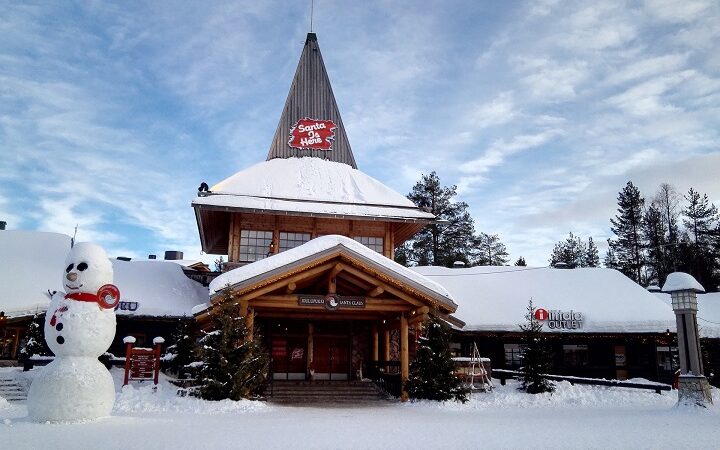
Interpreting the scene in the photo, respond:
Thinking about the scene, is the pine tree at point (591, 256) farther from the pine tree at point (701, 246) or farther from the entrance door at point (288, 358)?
the entrance door at point (288, 358)

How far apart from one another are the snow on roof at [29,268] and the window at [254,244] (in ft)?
25.0

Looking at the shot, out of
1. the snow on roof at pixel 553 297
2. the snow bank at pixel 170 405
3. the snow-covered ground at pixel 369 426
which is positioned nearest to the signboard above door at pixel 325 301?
the snow-covered ground at pixel 369 426

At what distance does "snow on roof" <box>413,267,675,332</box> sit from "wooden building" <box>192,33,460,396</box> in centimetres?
401

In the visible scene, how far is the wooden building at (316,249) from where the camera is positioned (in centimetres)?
1567

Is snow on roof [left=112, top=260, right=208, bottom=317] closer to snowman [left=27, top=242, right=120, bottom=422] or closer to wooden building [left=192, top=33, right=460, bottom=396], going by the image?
wooden building [left=192, top=33, right=460, bottom=396]

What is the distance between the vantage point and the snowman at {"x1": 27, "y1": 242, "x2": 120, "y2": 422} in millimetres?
10203

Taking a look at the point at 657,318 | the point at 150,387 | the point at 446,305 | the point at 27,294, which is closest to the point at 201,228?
the point at 27,294

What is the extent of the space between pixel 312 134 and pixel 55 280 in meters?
12.6

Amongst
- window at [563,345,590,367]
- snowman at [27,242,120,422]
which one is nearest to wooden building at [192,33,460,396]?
snowman at [27,242,120,422]

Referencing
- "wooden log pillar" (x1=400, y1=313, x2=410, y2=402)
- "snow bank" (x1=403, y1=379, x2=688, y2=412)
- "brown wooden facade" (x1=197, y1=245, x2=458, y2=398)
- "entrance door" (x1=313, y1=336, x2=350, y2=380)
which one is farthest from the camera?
"entrance door" (x1=313, y1=336, x2=350, y2=380)

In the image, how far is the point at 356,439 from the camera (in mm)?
9133

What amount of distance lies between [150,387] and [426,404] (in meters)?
7.74

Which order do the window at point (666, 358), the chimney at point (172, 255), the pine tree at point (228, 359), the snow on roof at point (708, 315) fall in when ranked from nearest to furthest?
1. the pine tree at point (228, 359)
2. the snow on roof at point (708, 315)
3. the window at point (666, 358)
4. the chimney at point (172, 255)

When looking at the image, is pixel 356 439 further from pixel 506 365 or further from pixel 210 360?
pixel 506 365
